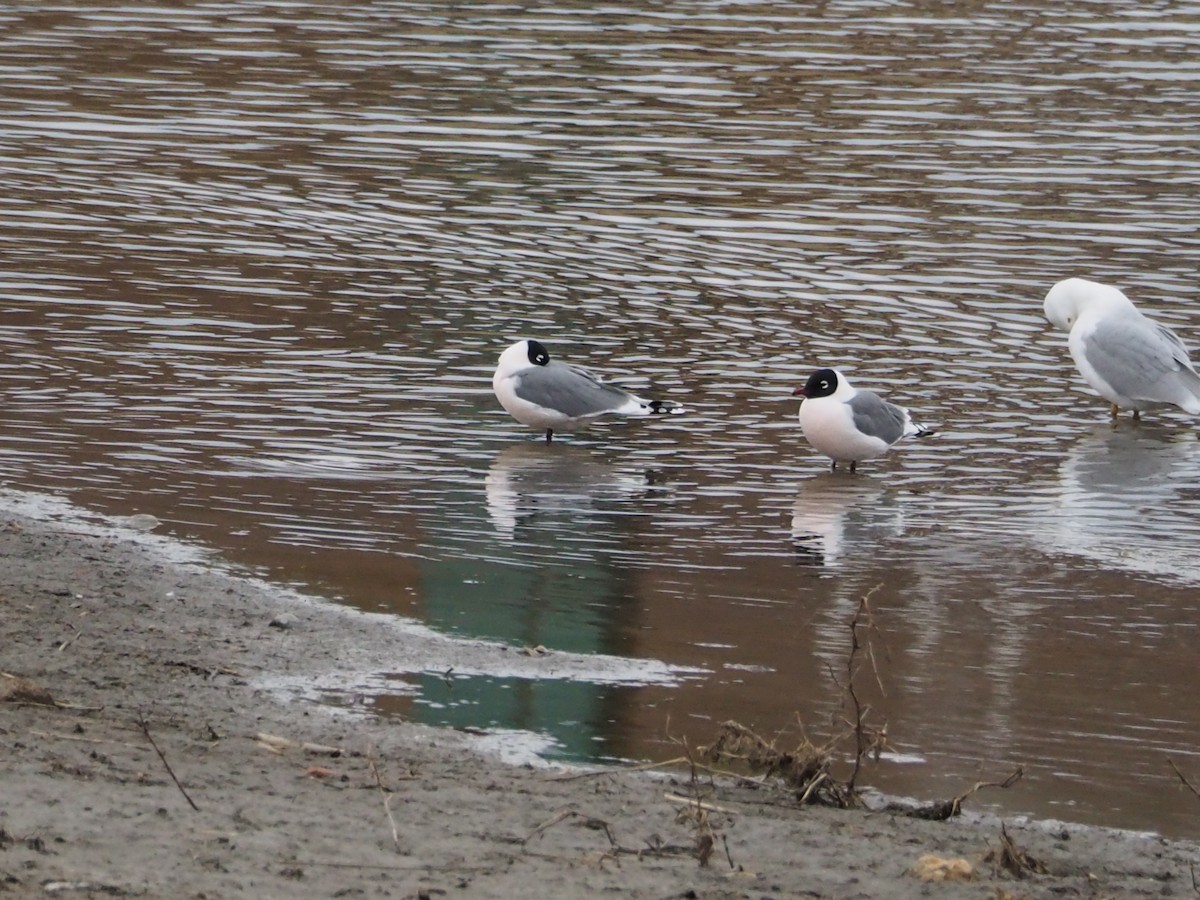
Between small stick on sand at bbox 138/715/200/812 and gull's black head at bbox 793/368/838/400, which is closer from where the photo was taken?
small stick on sand at bbox 138/715/200/812

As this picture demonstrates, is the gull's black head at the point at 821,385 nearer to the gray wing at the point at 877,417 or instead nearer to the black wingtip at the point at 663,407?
the gray wing at the point at 877,417

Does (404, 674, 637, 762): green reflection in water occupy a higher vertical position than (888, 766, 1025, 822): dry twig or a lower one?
lower

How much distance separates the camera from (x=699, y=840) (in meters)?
5.38

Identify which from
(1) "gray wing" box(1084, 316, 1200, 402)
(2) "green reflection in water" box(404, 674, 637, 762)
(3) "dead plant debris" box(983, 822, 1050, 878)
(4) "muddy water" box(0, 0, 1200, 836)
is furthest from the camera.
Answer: (1) "gray wing" box(1084, 316, 1200, 402)

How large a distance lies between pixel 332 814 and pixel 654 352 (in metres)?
7.69

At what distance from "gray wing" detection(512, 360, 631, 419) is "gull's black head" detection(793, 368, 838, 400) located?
1.01m

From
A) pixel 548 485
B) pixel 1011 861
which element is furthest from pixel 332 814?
pixel 548 485

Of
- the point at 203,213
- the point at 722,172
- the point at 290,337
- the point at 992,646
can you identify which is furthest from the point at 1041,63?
the point at 992,646

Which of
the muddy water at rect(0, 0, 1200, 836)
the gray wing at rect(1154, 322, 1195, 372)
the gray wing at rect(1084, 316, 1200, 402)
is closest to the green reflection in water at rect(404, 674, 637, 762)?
the muddy water at rect(0, 0, 1200, 836)

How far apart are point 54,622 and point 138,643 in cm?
31

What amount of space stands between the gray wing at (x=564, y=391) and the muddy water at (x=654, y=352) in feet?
0.84

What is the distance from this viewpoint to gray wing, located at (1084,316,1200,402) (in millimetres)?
12242

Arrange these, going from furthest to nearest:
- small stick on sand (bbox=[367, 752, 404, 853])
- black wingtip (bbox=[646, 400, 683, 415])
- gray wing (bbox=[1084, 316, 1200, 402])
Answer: gray wing (bbox=[1084, 316, 1200, 402]) → black wingtip (bbox=[646, 400, 683, 415]) → small stick on sand (bbox=[367, 752, 404, 853])

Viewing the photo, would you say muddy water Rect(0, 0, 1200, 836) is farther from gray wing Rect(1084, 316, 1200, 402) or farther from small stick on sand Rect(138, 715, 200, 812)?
small stick on sand Rect(138, 715, 200, 812)
